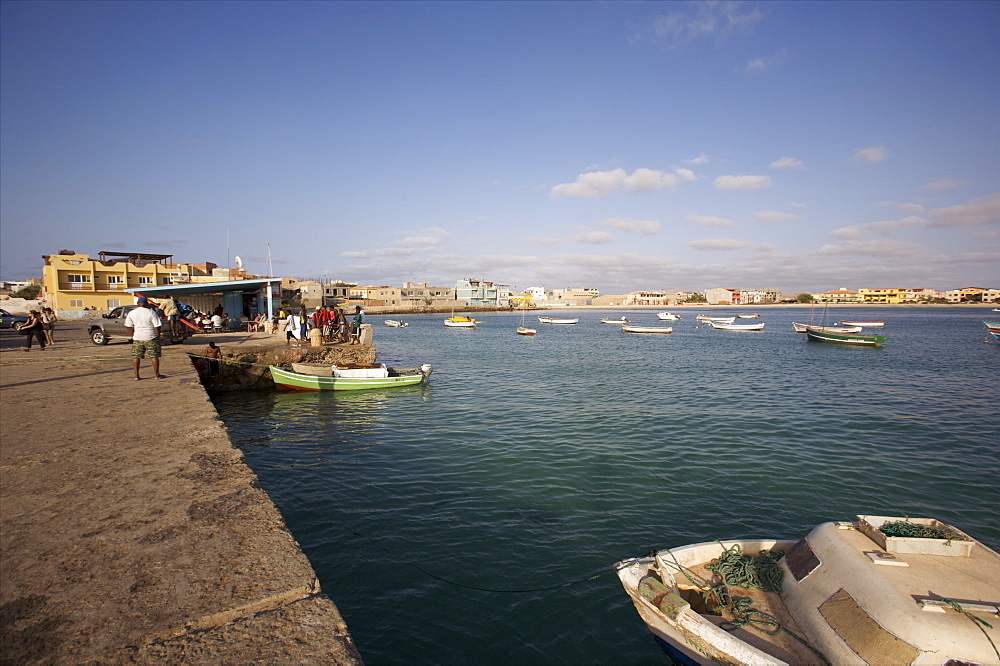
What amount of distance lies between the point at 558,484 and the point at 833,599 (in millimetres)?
5959

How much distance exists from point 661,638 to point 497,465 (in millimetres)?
6602

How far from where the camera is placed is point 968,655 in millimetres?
3674

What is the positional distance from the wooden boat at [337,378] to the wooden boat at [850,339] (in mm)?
45652

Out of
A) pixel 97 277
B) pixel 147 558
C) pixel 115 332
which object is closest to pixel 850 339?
pixel 147 558

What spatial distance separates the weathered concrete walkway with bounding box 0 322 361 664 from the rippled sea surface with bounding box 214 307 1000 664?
2613mm

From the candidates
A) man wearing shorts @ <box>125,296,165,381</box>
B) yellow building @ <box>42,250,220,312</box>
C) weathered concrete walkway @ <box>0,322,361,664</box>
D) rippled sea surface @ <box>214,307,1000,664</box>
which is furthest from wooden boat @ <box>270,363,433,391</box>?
yellow building @ <box>42,250,220,312</box>

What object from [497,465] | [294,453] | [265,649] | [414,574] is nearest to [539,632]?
[414,574]

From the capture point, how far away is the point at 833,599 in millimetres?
4586

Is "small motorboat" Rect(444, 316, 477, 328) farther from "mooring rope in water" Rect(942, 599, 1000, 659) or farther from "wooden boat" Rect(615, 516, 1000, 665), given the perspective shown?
"mooring rope in water" Rect(942, 599, 1000, 659)

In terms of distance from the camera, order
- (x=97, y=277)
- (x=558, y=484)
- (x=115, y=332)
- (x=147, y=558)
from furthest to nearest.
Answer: (x=97, y=277), (x=115, y=332), (x=558, y=484), (x=147, y=558)

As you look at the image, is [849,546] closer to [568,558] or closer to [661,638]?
[661,638]

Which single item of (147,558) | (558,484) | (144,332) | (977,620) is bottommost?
(558,484)

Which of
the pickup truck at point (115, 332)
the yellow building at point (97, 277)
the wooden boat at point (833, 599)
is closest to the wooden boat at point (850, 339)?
the wooden boat at point (833, 599)

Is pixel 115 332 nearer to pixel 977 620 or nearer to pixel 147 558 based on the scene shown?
pixel 147 558
